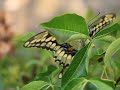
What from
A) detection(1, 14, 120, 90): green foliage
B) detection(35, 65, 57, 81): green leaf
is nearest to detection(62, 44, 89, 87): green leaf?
detection(1, 14, 120, 90): green foliage

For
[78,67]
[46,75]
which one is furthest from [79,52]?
[46,75]

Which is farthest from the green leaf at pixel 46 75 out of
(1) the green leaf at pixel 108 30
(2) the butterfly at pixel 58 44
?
(1) the green leaf at pixel 108 30

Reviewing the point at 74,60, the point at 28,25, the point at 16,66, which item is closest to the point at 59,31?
the point at 74,60

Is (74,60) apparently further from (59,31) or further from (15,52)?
(15,52)

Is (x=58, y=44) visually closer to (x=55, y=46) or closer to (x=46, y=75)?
(x=55, y=46)

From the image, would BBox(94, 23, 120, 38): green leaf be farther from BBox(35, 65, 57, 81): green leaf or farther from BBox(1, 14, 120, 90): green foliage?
BBox(35, 65, 57, 81): green leaf

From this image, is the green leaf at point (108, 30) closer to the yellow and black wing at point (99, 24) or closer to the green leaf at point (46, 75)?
the yellow and black wing at point (99, 24)
